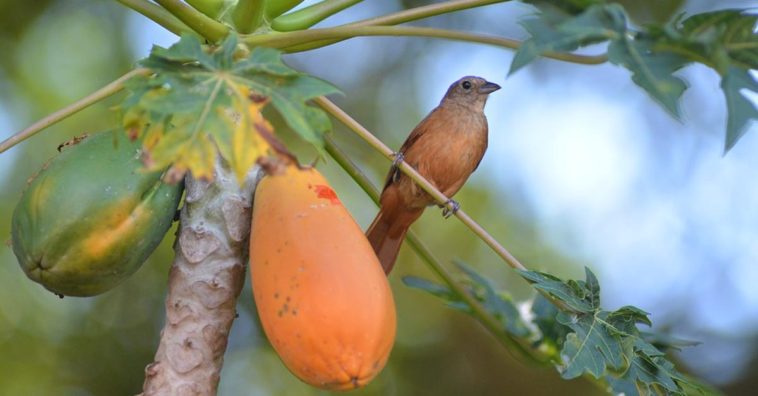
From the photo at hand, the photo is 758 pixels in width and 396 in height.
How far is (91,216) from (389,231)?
1415mm

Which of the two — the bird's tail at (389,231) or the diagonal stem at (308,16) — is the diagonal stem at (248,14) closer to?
the diagonal stem at (308,16)

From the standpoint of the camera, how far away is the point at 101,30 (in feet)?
17.8

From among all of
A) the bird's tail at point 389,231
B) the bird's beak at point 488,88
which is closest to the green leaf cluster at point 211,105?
the bird's tail at point 389,231

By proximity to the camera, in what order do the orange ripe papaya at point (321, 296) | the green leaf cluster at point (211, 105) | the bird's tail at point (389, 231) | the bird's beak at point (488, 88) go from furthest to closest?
the bird's beak at point (488, 88) → the bird's tail at point (389, 231) → the orange ripe papaya at point (321, 296) → the green leaf cluster at point (211, 105)

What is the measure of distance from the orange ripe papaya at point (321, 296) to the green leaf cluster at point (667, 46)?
57 centimetres

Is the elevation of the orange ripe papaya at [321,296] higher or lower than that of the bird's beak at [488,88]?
higher

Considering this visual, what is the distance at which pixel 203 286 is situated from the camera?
246 cm

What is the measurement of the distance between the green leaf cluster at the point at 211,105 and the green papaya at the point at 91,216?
1.31 ft

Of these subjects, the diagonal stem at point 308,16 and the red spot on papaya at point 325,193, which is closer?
the red spot on papaya at point 325,193

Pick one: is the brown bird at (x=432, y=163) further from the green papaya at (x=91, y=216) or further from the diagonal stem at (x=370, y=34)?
the green papaya at (x=91, y=216)

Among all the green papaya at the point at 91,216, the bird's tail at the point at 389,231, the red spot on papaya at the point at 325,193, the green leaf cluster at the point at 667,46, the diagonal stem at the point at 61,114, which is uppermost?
the green leaf cluster at the point at 667,46

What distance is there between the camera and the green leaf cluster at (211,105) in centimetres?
201

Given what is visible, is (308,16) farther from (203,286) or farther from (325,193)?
(203,286)

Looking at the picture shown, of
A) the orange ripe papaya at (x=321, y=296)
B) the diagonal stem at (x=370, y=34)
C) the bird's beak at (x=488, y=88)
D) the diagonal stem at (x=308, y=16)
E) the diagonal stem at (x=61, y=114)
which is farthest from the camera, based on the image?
the bird's beak at (x=488, y=88)
